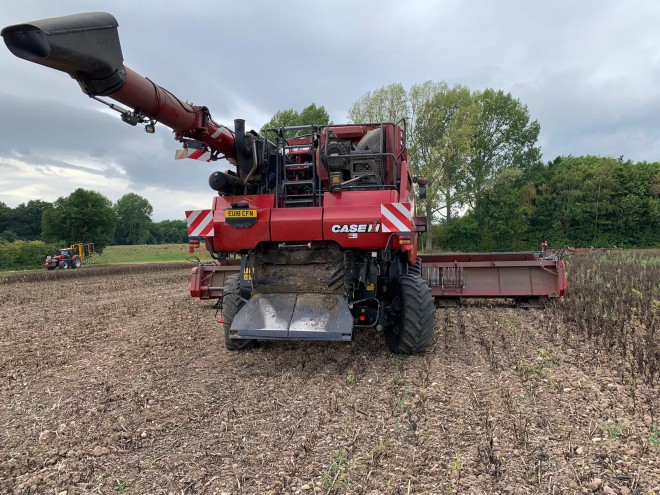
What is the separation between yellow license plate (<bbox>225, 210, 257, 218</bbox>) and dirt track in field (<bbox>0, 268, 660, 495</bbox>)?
171 cm

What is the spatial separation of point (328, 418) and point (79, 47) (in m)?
3.40

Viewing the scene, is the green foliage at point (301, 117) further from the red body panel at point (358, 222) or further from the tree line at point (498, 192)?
the red body panel at point (358, 222)

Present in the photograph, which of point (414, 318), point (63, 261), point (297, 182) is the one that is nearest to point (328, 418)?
point (414, 318)

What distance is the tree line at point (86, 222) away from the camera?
1647 inches

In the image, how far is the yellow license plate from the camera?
527cm

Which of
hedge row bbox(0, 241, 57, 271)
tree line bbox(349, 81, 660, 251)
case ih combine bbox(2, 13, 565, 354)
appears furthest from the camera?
tree line bbox(349, 81, 660, 251)

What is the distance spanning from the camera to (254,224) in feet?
17.4

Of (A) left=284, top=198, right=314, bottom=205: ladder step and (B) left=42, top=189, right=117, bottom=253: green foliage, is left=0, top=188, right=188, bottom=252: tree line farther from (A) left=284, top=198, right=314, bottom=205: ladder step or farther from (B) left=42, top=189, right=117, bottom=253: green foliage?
(A) left=284, top=198, right=314, bottom=205: ladder step

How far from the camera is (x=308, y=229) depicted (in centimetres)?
516

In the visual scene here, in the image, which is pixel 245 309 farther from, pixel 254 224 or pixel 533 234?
pixel 533 234

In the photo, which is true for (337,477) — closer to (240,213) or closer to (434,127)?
(240,213)

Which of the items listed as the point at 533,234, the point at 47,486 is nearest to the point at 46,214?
the point at 533,234

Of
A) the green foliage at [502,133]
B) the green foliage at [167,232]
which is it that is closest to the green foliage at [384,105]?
the green foliage at [502,133]

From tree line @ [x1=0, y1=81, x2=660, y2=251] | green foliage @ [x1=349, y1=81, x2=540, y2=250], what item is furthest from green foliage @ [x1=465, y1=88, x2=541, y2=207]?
green foliage @ [x1=349, y1=81, x2=540, y2=250]
